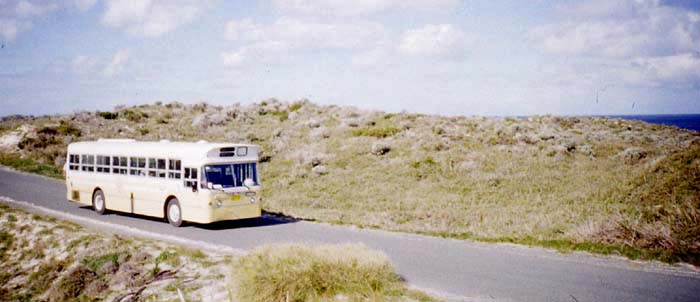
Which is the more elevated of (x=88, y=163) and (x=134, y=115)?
(x=134, y=115)

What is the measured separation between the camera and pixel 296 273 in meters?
8.50

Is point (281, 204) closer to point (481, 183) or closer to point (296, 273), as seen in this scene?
point (481, 183)

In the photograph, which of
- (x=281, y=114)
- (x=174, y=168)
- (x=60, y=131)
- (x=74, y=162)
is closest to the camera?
(x=174, y=168)

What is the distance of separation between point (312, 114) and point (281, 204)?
29401 millimetres

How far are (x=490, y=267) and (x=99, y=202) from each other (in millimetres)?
14029

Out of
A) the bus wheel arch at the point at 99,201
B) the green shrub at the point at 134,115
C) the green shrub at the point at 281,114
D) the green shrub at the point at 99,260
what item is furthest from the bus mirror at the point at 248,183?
the green shrub at the point at 134,115

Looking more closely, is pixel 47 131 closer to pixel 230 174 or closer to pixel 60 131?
pixel 60 131

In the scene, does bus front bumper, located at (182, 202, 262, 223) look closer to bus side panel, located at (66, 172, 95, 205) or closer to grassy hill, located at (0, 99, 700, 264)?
grassy hill, located at (0, 99, 700, 264)

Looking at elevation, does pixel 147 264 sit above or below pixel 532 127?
below

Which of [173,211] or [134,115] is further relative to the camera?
[134,115]

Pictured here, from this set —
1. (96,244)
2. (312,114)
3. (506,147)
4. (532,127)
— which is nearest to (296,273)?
(96,244)

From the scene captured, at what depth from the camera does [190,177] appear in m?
14.7

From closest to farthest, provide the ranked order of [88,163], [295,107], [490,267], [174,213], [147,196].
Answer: [490,267]
[174,213]
[147,196]
[88,163]
[295,107]

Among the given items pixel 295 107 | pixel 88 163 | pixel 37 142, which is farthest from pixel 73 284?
pixel 295 107
